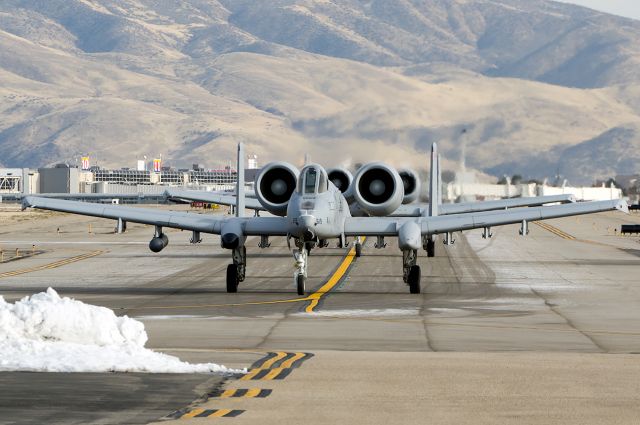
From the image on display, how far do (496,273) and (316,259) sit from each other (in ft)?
32.9

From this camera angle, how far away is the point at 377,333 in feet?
94.9

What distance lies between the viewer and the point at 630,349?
26188mm

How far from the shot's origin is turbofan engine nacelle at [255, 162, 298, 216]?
41269 mm

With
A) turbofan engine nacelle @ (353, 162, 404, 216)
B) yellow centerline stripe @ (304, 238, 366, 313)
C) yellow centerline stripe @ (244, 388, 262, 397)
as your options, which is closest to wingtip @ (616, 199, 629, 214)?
turbofan engine nacelle @ (353, 162, 404, 216)

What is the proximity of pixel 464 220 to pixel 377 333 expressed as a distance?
1321cm

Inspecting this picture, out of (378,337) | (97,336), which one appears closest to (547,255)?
(378,337)

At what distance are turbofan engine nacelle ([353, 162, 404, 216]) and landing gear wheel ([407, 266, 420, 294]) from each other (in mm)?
4139

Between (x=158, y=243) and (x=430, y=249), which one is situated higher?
(x=158, y=243)

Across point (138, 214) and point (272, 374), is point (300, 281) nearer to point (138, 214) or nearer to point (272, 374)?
point (138, 214)

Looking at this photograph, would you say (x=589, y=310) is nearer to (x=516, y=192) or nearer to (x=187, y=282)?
(x=187, y=282)

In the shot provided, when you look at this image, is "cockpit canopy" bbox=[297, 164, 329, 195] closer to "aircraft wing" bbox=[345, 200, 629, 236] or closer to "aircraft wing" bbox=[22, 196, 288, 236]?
"aircraft wing" bbox=[345, 200, 629, 236]

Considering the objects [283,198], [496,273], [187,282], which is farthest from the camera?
[496,273]

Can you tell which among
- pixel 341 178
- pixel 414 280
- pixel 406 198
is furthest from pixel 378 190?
pixel 406 198

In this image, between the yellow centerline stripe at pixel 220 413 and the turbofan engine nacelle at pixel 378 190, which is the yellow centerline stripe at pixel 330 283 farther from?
the yellow centerline stripe at pixel 220 413
